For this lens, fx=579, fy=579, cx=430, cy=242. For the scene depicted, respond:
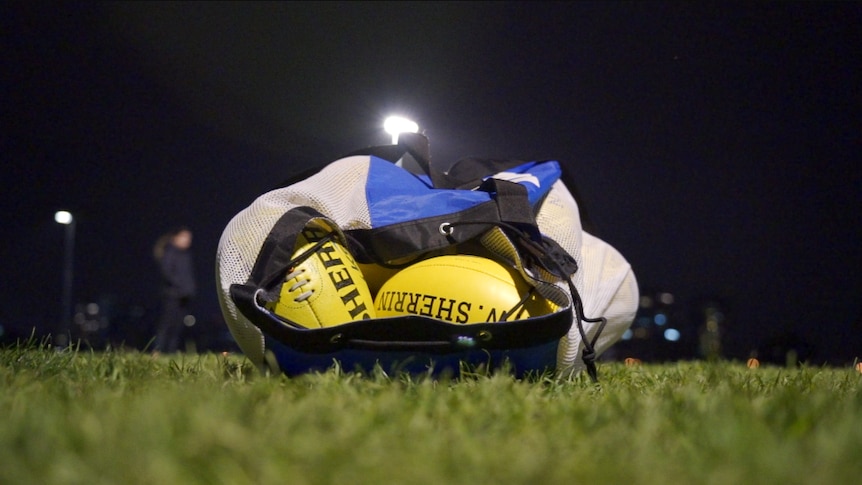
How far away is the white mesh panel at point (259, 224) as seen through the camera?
7.30 feet

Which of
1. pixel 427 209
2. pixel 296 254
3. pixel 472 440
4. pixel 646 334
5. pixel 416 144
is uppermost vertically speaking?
pixel 416 144

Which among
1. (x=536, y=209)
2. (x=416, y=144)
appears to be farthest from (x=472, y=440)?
(x=416, y=144)

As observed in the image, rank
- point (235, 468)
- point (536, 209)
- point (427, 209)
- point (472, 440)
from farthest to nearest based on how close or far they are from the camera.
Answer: point (536, 209) < point (427, 209) < point (472, 440) < point (235, 468)

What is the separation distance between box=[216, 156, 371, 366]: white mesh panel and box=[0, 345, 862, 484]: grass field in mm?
602

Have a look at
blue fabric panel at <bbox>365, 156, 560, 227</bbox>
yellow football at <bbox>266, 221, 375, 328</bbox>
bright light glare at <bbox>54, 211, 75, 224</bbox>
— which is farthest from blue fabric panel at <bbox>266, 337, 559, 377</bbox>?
bright light glare at <bbox>54, 211, 75, 224</bbox>

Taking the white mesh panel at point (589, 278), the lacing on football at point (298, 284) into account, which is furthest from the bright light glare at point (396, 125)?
the lacing on football at point (298, 284)

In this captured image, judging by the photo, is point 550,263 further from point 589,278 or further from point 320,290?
point 320,290

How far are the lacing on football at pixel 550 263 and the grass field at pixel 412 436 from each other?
0.53 m

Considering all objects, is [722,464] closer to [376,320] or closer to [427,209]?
[376,320]

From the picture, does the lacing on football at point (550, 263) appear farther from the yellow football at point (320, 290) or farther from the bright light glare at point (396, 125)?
the bright light glare at point (396, 125)

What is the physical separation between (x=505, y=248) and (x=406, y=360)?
2.00ft

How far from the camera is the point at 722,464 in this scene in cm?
98

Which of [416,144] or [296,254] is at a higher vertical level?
[416,144]

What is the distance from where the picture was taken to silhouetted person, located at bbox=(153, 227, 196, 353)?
6.37m
